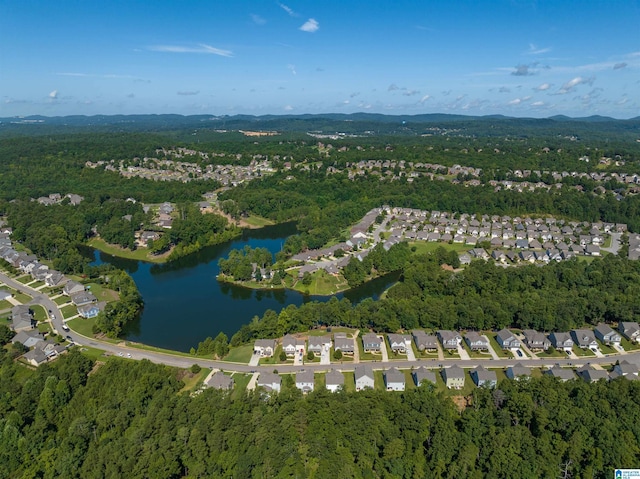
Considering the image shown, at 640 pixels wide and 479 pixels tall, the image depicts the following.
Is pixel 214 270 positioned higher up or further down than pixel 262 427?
further down

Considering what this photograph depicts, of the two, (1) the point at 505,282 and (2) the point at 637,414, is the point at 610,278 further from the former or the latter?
(2) the point at 637,414

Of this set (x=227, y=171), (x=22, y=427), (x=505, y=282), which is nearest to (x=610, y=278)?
(x=505, y=282)

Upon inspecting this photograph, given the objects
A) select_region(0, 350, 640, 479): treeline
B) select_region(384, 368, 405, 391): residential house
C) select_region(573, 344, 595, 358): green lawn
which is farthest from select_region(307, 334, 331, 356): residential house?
select_region(573, 344, 595, 358): green lawn

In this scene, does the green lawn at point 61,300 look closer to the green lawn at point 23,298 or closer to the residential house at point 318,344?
the green lawn at point 23,298

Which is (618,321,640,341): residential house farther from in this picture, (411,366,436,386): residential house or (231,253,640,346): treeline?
(411,366,436,386): residential house

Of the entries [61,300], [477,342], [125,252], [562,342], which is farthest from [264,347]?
[125,252]

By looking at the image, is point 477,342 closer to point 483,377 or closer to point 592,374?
point 483,377
